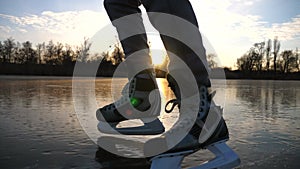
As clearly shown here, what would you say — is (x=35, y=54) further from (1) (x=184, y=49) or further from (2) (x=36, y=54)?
(1) (x=184, y=49)

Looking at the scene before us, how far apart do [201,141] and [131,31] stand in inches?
23.8

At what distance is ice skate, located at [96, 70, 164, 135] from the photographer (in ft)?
4.30

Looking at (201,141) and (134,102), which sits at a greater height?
(134,102)

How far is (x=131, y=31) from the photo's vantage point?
52.7 inches

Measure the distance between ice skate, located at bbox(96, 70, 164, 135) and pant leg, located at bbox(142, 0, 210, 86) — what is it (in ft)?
0.59

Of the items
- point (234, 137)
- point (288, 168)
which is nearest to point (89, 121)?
point (234, 137)

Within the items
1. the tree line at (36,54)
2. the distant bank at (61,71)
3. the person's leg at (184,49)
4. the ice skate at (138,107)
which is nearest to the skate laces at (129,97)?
the ice skate at (138,107)

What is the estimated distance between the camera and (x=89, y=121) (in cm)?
→ 224

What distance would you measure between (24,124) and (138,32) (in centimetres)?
119

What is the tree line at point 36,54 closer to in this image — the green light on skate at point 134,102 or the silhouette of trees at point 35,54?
the silhouette of trees at point 35,54

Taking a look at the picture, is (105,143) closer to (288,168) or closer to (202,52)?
(202,52)

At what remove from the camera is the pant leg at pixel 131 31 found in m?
1.31

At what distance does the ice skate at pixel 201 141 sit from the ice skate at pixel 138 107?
A: 0.28 metres

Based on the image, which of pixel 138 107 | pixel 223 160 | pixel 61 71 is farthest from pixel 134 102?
pixel 61 71
